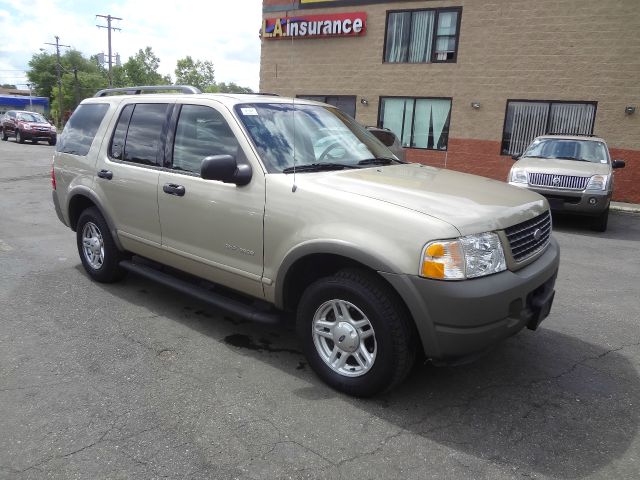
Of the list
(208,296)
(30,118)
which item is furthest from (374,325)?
(30,118)

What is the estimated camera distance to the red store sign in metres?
17.0

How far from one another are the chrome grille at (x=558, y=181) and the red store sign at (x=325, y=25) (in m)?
9.92

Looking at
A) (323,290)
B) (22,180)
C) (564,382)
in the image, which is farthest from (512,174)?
(22,180)

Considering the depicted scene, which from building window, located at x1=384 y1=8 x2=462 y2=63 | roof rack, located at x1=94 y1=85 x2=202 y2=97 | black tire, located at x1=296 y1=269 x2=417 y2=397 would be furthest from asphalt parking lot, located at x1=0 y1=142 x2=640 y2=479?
building window, located at x1=384 y1=8 x2=462 y2=63

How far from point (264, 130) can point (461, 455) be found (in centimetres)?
243

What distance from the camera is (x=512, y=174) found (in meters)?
9.53

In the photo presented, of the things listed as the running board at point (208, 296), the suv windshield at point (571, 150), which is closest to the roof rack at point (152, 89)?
the running board at point (208, 296)

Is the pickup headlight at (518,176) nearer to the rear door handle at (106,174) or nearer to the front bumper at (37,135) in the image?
the rear door handle at (106,174)

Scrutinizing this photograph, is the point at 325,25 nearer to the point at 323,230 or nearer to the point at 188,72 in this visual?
the point at 323,230

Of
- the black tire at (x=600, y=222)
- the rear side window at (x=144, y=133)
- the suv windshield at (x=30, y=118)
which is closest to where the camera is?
the rear side window at (x=144, y=133)

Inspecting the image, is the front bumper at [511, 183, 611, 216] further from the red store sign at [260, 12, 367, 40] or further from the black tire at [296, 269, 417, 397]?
the red store sign at [260, 12, 367, 40]

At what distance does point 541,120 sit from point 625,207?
139 inches

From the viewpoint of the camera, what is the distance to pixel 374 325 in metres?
2.99

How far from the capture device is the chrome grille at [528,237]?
10.0ft
